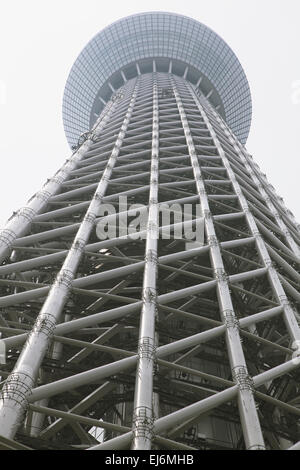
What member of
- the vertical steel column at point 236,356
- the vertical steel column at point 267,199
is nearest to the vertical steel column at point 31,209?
the vertical steel column at point 236,356

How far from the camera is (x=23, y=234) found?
25.1m

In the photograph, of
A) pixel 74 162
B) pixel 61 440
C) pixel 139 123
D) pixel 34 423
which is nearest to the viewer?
pixel 34 423

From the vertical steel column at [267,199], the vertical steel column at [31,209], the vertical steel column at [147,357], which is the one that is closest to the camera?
the vertical steel column at [147,357]

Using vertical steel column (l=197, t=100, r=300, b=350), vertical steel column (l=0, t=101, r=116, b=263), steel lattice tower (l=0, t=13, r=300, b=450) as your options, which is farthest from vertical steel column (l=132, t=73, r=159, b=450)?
vertical steel column (l=0, t=101, r=116, b=263)

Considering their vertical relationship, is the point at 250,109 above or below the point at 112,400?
above

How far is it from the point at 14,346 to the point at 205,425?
24.2 ft

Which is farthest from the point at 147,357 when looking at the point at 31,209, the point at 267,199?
the point at 267,199

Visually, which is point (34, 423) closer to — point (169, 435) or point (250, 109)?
point (169, 435)

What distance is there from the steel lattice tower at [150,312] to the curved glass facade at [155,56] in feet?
161

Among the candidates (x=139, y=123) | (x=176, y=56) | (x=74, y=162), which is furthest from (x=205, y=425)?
(x=176, y=56)

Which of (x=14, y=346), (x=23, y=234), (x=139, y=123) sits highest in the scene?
(x=139, y=123)

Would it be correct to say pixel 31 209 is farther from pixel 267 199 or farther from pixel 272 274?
pixel 267 199

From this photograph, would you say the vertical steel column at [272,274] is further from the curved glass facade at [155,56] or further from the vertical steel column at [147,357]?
the curved glass facade at [155,56]

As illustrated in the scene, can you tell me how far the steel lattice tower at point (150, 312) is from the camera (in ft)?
46.0
